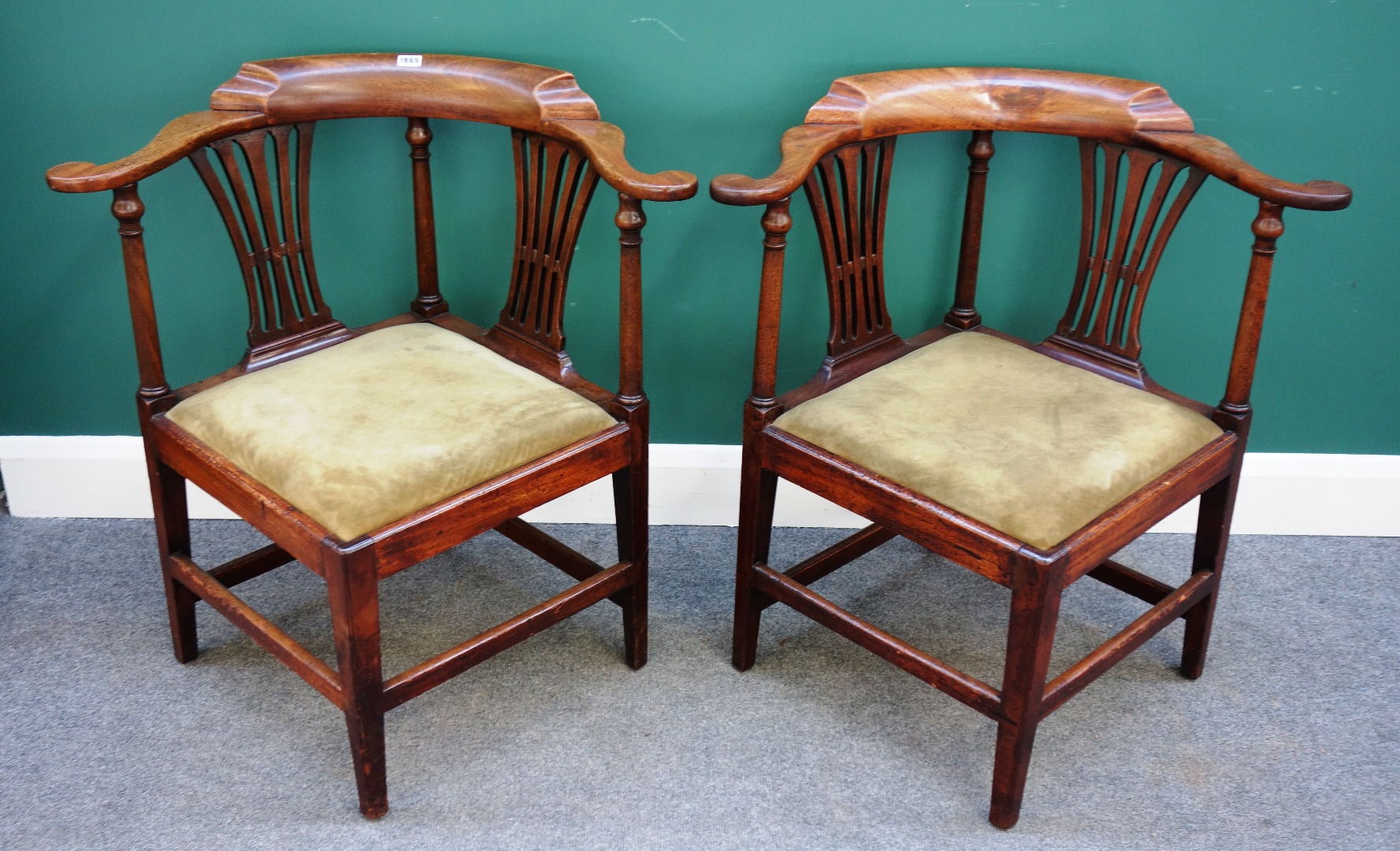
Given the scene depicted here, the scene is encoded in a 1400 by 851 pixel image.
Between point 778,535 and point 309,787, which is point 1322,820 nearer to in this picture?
point 778,535

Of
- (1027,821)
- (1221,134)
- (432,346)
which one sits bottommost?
(1027,821)

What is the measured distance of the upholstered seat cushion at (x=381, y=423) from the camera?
1.52 meters

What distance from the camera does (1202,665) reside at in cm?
198

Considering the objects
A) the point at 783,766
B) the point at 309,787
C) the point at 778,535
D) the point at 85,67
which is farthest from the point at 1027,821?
the point at 85,67

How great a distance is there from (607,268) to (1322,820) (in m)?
1.40

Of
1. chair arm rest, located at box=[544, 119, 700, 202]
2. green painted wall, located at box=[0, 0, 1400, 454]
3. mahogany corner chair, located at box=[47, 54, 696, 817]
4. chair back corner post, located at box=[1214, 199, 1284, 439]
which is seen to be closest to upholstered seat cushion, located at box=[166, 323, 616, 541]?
mahogany corner chair, located at box=[47, 54, 696, 817]

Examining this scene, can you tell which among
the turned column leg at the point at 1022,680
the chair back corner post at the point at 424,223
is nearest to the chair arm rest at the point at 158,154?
the chair back corner post at the point at 424,223

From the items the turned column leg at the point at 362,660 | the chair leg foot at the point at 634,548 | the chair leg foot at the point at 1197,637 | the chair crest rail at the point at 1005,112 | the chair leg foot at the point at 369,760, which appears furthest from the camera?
the chair leg foot at the point at 1197,637

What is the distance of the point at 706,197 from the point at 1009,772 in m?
1.04

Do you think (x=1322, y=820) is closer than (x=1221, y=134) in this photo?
Yes

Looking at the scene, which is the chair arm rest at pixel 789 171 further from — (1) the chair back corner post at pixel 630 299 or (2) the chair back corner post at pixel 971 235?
(2) the chair back corner post at pixel 971 235

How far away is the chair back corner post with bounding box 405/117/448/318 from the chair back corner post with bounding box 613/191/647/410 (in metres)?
0.42

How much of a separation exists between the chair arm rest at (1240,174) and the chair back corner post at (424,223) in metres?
1.08

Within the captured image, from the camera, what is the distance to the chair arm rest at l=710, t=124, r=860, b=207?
1546 millimetres
